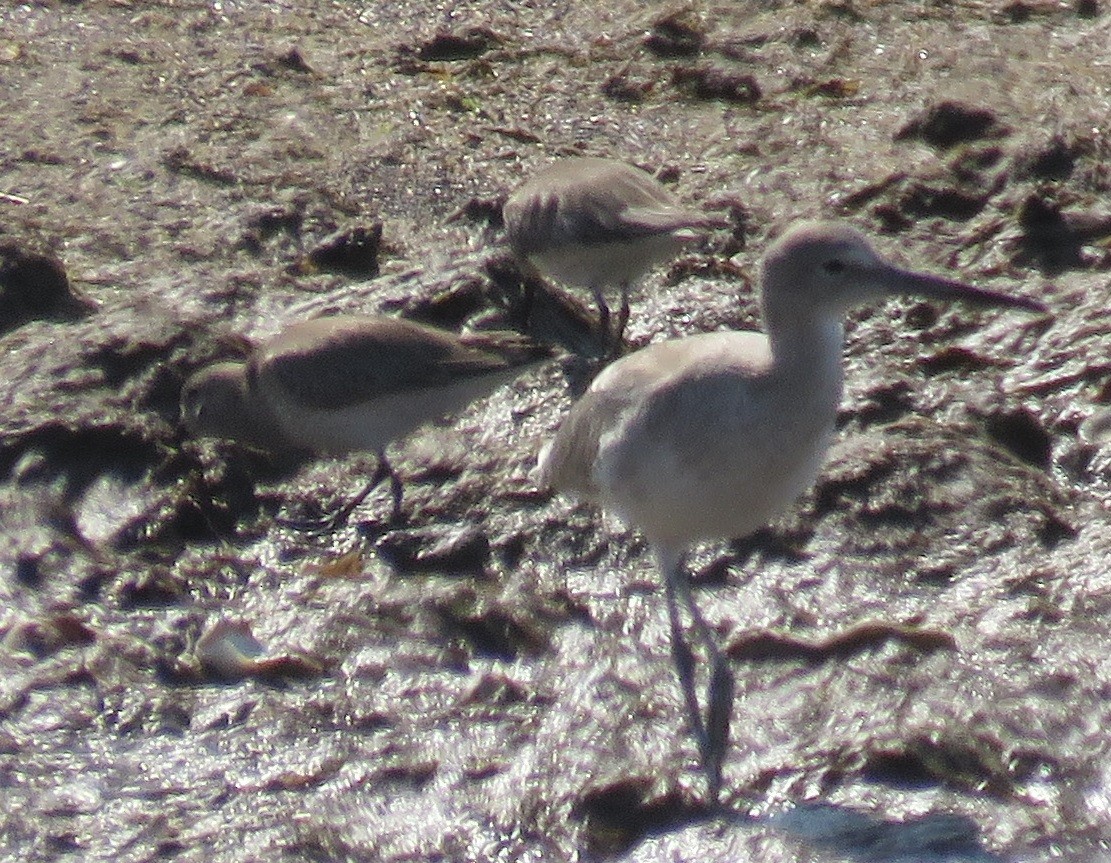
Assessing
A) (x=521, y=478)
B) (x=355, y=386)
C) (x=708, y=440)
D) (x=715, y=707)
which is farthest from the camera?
(x=355, y=386)

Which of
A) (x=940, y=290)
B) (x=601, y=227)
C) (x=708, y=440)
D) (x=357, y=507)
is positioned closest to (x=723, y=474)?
(x=708, y=440)

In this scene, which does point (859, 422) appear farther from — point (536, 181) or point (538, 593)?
point (536, 181)

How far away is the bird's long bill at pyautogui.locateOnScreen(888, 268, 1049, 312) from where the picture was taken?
5758 millimetres

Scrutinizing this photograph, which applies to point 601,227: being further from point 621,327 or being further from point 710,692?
point 710,692

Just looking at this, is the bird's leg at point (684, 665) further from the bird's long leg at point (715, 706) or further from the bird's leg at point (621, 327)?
the bird's leg at point (621, 327)

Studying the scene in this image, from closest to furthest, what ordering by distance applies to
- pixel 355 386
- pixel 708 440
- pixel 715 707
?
1. pixel 715 707
2. pixel 708 440
3. pixel 355 386

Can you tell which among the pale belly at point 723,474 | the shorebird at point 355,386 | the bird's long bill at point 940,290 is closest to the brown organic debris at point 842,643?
the pale belly at point 723,474

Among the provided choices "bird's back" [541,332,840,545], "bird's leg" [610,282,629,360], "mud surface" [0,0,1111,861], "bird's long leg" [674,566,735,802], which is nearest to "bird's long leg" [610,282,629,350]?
"bird's leg" [610,282,629,360]

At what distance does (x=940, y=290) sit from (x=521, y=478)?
1.82m

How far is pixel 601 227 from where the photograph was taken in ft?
25.1

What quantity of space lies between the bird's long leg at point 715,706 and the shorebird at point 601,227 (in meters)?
2.13

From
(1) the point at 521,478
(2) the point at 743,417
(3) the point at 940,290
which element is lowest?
(1) the point at 521,478

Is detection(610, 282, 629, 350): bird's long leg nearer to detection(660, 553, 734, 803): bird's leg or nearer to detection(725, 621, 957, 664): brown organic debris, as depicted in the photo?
detection(660, 553, 734, 803): bird's leg

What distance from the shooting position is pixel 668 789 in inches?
212
